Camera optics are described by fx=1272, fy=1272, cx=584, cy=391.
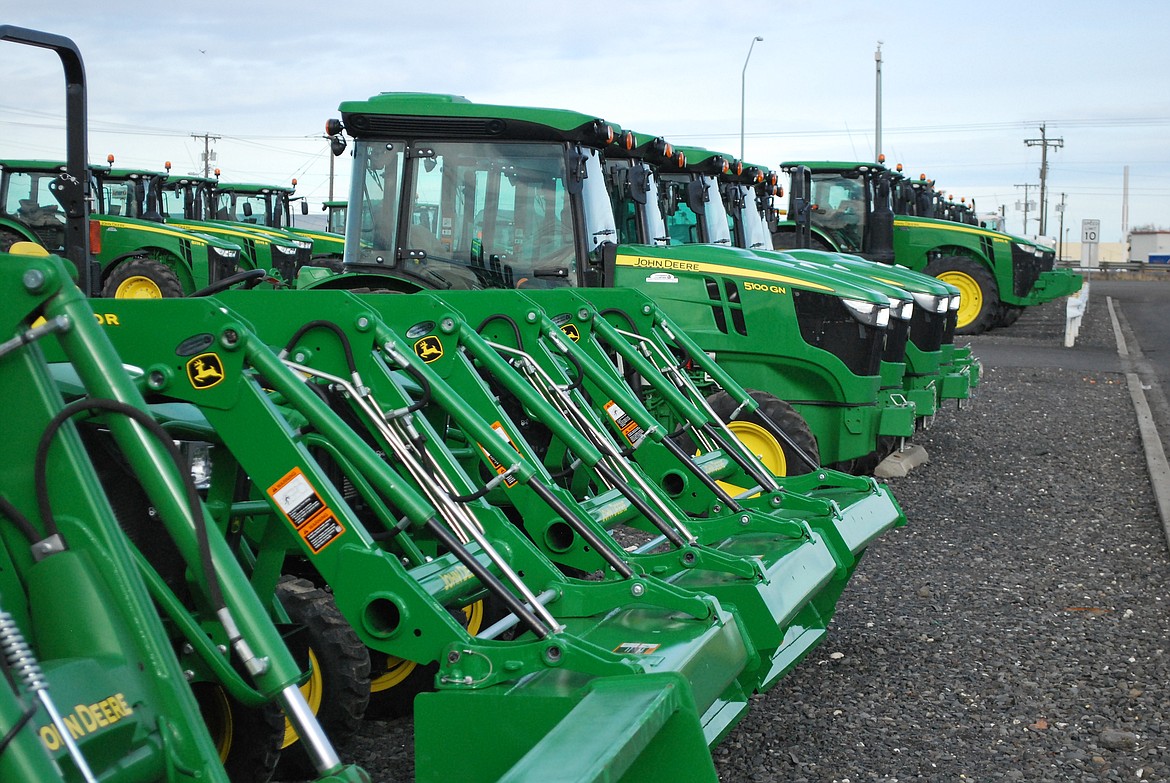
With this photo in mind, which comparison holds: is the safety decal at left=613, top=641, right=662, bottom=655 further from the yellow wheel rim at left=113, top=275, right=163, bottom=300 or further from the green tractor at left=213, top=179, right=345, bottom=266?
the green tractor at left=213, top=179, right=345, bottom=266

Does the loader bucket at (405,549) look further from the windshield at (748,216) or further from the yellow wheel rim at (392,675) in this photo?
the windshield at (748,216)

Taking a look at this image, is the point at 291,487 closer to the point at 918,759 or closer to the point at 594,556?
the point at 594,556

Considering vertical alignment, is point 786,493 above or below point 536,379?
below

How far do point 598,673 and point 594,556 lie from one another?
1370mm

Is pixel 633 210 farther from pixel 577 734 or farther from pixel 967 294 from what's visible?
pixel 967 294

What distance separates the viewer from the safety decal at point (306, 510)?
3615 millimetres

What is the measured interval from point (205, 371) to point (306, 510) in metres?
0.50

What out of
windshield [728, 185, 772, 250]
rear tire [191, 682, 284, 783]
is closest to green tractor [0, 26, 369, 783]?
rear tire [191, 682, 284, 783]

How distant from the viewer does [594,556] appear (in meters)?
4.75

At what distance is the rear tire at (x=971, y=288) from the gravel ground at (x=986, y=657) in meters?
13.2

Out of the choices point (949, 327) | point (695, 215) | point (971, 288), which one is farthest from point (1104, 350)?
point (695, 215)

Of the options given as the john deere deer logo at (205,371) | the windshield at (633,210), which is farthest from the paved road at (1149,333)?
the john deere deer logo at (205,371)

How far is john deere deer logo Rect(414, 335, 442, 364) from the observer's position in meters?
4.88

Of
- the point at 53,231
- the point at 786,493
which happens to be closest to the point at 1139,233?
the point at 53,231
